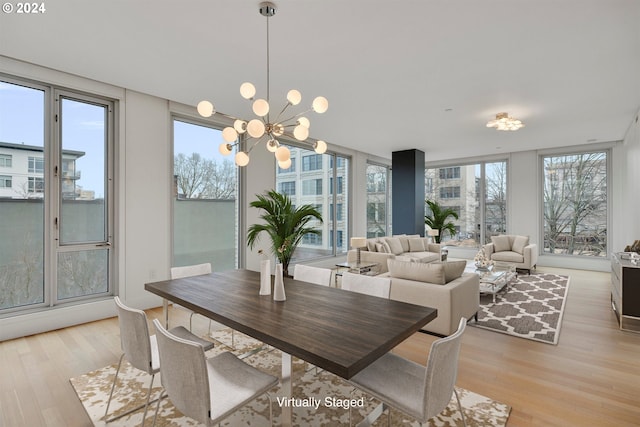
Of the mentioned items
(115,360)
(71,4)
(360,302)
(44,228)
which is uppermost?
(71,4)

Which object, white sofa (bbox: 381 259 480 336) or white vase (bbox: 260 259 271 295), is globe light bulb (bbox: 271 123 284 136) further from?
white sofa (bbox: 381 259 480 336)

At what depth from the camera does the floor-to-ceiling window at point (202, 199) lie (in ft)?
14.5

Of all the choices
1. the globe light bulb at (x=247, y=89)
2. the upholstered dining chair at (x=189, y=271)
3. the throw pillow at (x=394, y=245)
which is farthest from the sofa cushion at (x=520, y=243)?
the globe light bulb at (x=247, y=89)

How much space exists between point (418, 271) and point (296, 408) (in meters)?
1.89

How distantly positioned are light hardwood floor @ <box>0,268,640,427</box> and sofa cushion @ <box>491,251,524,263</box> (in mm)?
2627

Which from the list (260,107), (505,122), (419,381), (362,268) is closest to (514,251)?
(505,122)

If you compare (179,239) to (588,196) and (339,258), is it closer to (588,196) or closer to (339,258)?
(339,258)

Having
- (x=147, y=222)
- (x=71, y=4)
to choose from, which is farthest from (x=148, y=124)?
(x=71, y=4)

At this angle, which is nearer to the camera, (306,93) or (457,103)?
(306,93)

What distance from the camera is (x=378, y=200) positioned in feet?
27.9

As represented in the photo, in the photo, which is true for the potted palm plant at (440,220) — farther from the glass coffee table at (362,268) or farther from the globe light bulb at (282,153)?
the globe light bulb at (282,153)

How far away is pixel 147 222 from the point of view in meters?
4.00

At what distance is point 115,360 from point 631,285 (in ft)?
16.8

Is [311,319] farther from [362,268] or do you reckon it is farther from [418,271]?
[362,268]
